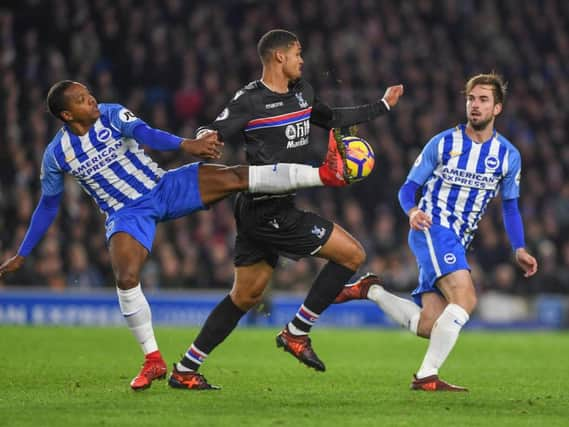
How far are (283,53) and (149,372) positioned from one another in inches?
92.4

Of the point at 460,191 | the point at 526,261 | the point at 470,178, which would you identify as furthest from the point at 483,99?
the point at 526,261

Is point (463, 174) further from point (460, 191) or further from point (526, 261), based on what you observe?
point (526, 261)

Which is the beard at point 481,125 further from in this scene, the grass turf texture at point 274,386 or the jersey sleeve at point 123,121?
the jersey sleeve at point 123,121

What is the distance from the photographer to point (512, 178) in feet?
26.4

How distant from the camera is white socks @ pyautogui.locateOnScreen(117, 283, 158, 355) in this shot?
24.4 feet

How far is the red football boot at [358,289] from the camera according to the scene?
27.7 feet

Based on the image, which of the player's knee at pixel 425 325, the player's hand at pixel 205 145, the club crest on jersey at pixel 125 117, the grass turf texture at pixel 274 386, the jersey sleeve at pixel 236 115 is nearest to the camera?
the grass turf texture at pixel 274 386

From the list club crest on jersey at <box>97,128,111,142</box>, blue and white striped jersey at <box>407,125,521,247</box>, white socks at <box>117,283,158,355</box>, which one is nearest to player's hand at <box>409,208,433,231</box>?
blue and white striped jersey at <box>407,125,521,247</box>

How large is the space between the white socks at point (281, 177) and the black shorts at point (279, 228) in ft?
1.16

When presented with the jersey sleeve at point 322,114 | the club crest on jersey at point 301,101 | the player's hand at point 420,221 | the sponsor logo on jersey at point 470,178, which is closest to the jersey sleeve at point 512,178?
the sponsor logo on jersey at point 470,178

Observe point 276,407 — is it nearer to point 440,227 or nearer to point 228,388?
point 228,388

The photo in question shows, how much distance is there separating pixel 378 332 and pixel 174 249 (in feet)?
11.0

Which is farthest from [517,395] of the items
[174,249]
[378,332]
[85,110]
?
[174,249]

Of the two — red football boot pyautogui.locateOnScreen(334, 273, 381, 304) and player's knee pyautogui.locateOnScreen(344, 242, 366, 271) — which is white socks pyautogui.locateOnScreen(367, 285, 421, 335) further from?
player's knee pyautogui.locateOnScreen(344, 242, 366, 271)
